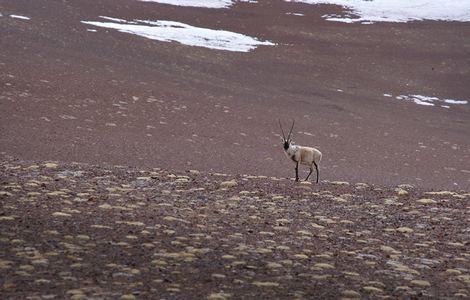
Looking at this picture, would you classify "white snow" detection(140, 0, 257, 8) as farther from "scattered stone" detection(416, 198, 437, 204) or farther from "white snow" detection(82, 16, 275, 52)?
"scattered stone" detection(416, 198, 437, 204)

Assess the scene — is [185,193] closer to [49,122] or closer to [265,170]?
[265,170]

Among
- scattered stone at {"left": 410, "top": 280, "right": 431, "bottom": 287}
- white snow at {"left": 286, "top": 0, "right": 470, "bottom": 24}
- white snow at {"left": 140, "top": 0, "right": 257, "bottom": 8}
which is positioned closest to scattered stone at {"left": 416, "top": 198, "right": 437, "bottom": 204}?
scattered stone at {"left": 410, "top": 280, "right": 431, "bottom": 287}

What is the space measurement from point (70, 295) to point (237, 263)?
6.88ft

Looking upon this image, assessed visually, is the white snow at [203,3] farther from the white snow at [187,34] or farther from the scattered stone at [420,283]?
the scattered stone at [420,283]

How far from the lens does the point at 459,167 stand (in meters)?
19.1

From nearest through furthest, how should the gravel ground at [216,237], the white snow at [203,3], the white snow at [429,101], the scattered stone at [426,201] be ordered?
1. the gravel ground at [216,237]
2. the scattered stone at [426,201]
3. the white snow at [429,101]
4. the white snow at [203,3]

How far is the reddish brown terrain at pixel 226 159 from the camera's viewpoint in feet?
24.9

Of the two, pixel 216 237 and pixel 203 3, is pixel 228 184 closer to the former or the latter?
pixel 216 237

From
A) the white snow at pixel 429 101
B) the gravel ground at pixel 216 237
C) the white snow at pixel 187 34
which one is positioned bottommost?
the white snow at pixel 429 101

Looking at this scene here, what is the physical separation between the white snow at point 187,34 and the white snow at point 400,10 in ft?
30.2

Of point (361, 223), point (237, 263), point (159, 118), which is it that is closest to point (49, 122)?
point (159, 118)

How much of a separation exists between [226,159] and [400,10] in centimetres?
3109

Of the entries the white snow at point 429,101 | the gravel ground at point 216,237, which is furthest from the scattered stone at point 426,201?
the white snow at point 429,101

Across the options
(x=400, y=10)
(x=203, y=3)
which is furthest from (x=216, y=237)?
(x=400, y=10)
